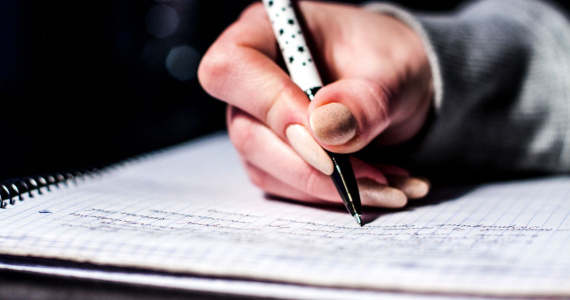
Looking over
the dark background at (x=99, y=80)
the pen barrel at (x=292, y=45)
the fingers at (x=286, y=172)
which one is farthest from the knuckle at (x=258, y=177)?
the dark background at (x=99, y=80)

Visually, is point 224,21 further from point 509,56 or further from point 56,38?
point 509,56

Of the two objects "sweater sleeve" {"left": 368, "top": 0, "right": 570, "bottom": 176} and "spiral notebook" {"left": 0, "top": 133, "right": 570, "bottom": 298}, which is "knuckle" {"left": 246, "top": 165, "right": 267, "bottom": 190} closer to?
"spiral notebook" {"left": 0, "top": 133, "right": 570, "bottom": 298}

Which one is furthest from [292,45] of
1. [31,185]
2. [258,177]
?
[31,185]

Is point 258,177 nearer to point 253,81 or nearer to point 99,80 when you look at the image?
point 253,81

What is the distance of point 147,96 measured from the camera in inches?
40.4

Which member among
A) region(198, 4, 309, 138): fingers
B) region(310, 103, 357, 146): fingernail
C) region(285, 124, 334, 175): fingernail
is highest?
region(198, 4, 309, 138): fingers

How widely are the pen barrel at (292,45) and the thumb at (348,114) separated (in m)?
0.03

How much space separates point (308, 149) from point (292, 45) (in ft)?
0.34

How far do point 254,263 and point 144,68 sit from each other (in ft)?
2.69

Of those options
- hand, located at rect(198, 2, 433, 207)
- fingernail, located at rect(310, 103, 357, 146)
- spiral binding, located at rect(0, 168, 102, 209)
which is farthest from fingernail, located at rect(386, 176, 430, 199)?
spiral binding, located at rect(0, 168, 102, 209)

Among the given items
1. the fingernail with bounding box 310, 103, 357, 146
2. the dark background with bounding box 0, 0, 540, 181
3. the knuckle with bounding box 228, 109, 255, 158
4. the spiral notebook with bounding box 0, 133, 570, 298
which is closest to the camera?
the spiral notebook with bounding box 0, 133, 570, 298

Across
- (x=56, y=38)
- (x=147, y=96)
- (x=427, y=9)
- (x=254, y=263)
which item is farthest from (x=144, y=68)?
(x=254, y=263)

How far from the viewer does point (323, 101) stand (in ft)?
1.26

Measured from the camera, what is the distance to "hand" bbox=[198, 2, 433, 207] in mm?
398
